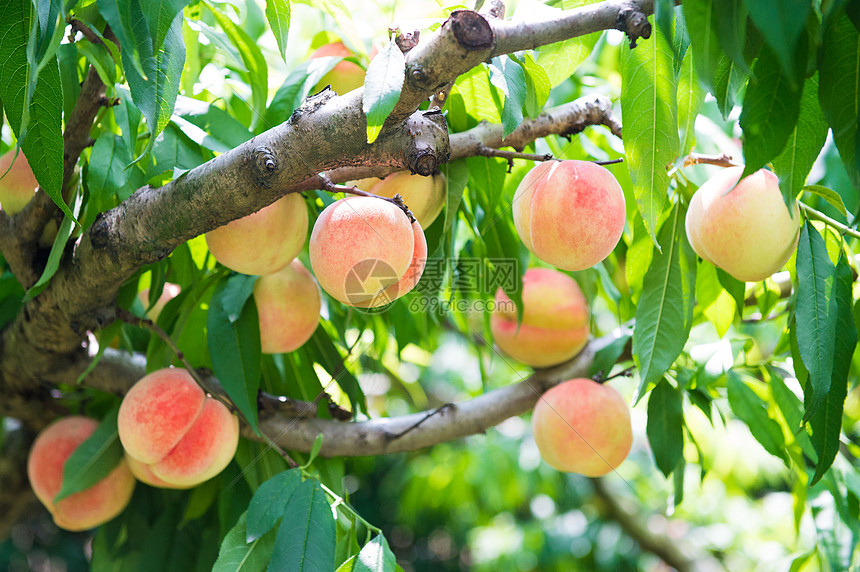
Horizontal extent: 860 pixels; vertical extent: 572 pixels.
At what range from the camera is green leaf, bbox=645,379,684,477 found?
3.45ft

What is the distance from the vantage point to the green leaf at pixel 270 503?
0.80 m

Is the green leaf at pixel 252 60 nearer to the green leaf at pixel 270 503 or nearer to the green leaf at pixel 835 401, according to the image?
the green leaf at pixel 270 503

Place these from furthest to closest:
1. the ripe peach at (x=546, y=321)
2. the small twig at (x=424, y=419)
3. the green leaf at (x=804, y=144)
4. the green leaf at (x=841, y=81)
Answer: the ripe peach at (x=546, y=321) → the small twig at (x=424, y=419) → the green leaf at (x=804, y=144) → the green leaf at (x=841, y=81)

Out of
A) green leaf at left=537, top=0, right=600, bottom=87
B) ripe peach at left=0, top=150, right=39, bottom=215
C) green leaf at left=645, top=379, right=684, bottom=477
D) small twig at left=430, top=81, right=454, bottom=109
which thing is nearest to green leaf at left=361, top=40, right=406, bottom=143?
small twig at left=430, top=81, right=454, bottom=109

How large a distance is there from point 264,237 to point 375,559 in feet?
1.33

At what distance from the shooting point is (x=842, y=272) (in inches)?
31.3

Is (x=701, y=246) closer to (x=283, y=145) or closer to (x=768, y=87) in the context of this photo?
(x=768, y=87)

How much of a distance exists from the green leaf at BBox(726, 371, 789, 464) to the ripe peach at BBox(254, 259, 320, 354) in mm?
660

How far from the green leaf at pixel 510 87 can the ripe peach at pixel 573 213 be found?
109 millimetres

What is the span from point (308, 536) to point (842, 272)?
70 cm

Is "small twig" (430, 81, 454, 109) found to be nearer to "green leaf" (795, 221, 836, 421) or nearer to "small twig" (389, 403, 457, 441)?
"green leaf" (795, 221, 836, 421)

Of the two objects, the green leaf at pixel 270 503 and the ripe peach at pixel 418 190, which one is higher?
the ripe peach at pixel 418 190

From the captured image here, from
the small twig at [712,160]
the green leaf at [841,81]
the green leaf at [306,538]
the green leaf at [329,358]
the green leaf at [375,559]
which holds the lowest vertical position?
the green leaf at [329,358]


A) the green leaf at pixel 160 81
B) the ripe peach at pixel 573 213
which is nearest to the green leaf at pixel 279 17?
the green leaf at pixel 160 81
